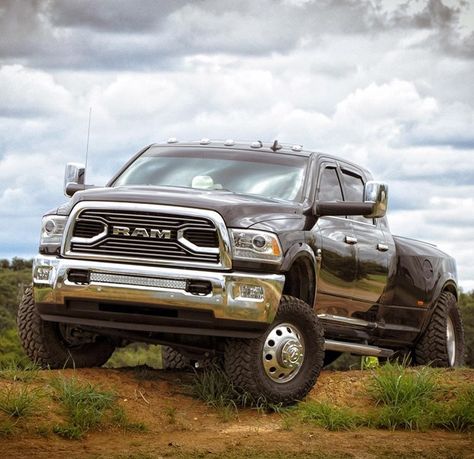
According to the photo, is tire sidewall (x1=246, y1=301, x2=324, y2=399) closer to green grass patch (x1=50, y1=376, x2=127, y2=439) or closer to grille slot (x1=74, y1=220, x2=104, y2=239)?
green grass patch (x1=50, y1=376, x2=127, y2=439)

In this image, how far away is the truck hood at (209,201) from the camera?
10.3 meters

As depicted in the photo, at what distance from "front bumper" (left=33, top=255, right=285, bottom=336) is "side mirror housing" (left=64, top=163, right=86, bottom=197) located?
136 cm

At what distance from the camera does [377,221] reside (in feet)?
44.7

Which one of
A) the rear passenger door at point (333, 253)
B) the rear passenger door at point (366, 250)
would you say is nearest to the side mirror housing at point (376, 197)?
the rear passenger door at point (333, 253)

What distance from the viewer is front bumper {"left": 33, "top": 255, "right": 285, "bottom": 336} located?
10133mm

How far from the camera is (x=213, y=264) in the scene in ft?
33.4

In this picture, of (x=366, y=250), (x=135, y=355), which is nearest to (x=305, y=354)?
(x=366, y=250)

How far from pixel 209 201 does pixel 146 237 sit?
0.56 meters

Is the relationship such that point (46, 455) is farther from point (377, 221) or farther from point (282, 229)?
point (377, 221)

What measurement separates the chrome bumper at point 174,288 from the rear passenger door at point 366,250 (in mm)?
2318

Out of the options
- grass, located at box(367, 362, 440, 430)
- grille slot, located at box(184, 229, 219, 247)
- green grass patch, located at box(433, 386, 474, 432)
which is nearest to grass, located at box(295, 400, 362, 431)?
grass, located at box(367, 362, 440, 430)

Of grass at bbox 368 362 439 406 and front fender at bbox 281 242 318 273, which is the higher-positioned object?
front fender at bbox 281 242 318 273

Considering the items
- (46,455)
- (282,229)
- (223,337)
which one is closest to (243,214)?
(282,229)

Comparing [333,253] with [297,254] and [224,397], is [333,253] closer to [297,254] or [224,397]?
[297,254]
